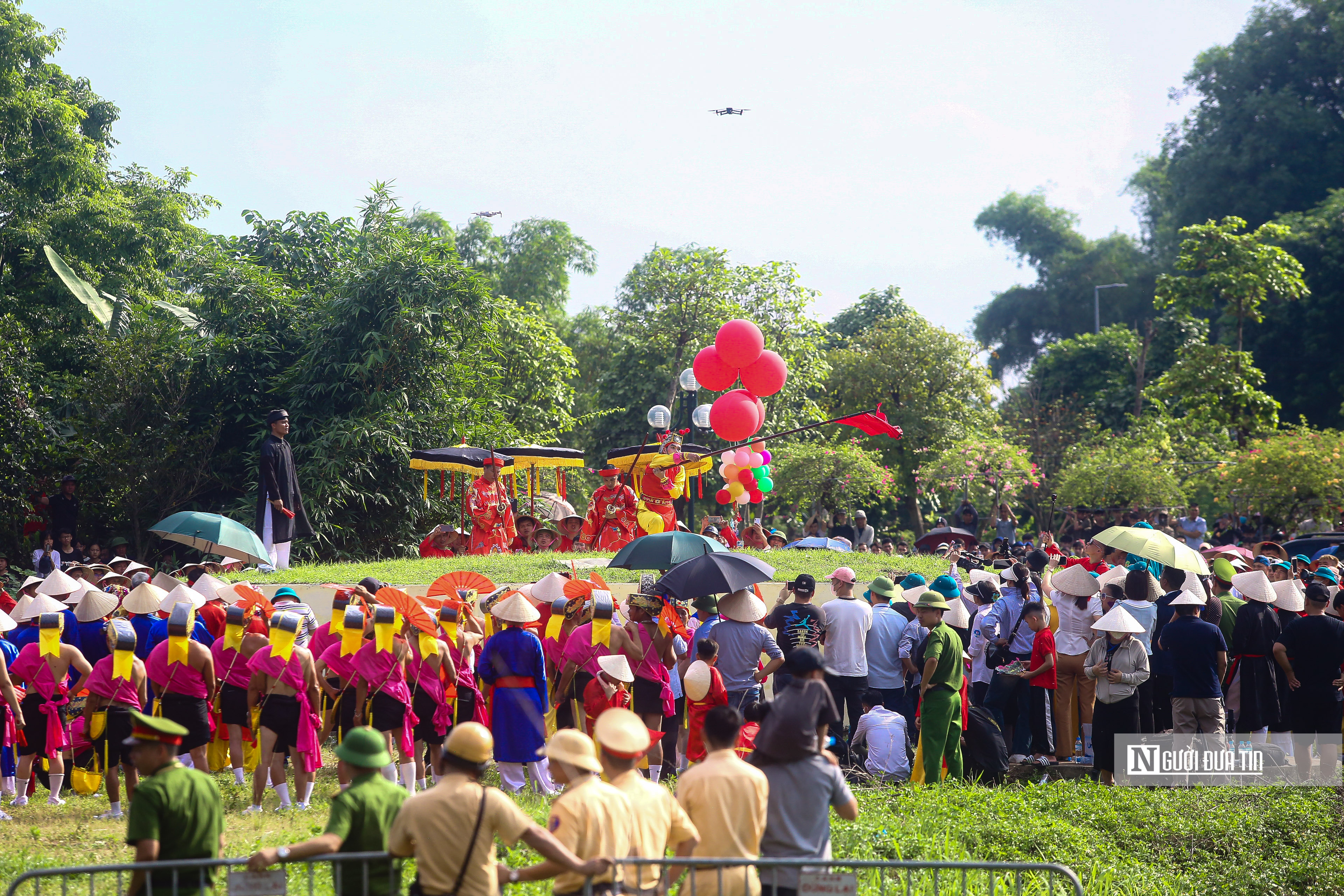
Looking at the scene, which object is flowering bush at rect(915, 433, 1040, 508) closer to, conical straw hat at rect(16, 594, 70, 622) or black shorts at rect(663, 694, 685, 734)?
black shorts at rect(663, 694, 685, 734)

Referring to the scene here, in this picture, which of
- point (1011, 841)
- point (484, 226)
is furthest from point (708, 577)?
point (484, 226)

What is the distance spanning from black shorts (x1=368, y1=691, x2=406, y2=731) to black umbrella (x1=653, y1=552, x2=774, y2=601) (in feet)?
6.84

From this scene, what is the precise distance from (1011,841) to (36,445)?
52.9 ft

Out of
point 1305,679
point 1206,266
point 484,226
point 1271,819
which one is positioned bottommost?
point 1271,819

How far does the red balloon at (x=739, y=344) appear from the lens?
14102mm

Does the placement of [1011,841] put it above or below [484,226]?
below

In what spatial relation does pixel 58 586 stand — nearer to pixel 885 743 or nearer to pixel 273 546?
pixel 273 546

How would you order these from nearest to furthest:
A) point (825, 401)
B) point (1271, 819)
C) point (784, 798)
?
1. point (784, 798)
2. point (1271, 819)
3. point (825, 401)

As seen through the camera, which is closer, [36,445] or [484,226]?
[36,445]

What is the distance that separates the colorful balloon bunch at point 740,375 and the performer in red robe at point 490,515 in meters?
4.37

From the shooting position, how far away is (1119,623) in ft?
29.2

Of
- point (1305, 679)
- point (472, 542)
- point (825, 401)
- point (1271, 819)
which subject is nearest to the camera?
point (1271, 819)

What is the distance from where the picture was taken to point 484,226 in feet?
141

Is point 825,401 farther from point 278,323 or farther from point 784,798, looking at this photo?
point 784,798
